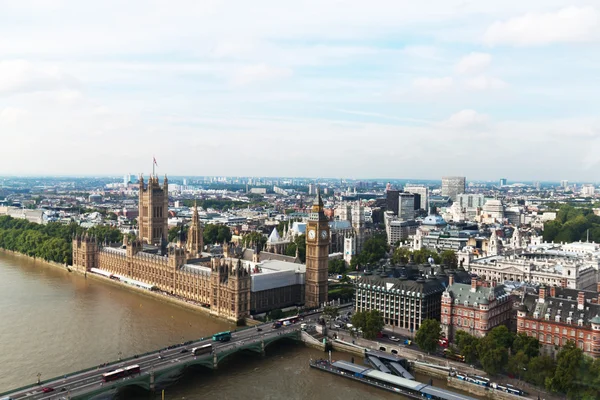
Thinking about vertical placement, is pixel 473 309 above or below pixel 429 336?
above

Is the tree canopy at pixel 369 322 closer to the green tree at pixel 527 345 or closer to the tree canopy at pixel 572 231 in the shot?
the green tree at pixel 527 345

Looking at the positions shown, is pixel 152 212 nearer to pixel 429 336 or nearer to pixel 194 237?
pixel 194 237

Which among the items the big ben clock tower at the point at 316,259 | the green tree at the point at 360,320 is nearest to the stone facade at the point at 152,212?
the big ben clock tower at the point at 316,259

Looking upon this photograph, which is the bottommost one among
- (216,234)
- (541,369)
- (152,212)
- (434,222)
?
(541,369)

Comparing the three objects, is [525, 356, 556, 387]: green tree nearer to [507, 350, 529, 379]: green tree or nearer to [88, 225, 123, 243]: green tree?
[507, 350, 529, 379]: green tree

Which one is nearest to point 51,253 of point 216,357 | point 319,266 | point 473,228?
point 319,266

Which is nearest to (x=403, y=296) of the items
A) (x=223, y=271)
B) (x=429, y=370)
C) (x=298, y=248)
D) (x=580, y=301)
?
(x=429, y=370)
